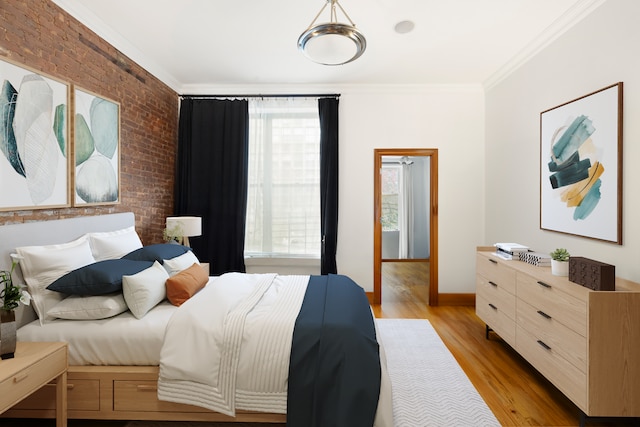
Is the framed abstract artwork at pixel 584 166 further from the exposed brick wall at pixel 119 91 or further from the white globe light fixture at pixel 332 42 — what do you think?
the exposed brick wall at pixel 119 91

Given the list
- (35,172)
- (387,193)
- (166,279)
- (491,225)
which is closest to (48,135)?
(35,172)

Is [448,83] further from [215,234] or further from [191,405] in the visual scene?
[191,405]

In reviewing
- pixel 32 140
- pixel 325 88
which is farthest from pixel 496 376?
pixel 32 140

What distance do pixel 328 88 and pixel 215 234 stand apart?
7.86ft

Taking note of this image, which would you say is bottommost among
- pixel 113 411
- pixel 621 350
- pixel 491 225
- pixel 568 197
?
pixel 113 411

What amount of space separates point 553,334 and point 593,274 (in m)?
0.49

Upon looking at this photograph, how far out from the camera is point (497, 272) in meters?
3.06

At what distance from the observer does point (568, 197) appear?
2.78 meters

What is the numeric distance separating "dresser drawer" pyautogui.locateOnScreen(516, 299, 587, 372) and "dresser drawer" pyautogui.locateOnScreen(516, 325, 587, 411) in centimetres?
2

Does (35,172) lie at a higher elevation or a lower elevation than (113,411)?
higher

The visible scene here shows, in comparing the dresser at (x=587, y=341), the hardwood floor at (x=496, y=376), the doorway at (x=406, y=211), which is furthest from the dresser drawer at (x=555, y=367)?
the doorway at (x=406, y=211)

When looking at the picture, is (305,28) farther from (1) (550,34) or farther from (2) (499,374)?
(2) (499,374)

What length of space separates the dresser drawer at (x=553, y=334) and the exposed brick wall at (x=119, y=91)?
3.55 m

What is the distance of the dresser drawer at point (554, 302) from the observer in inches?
77.9
